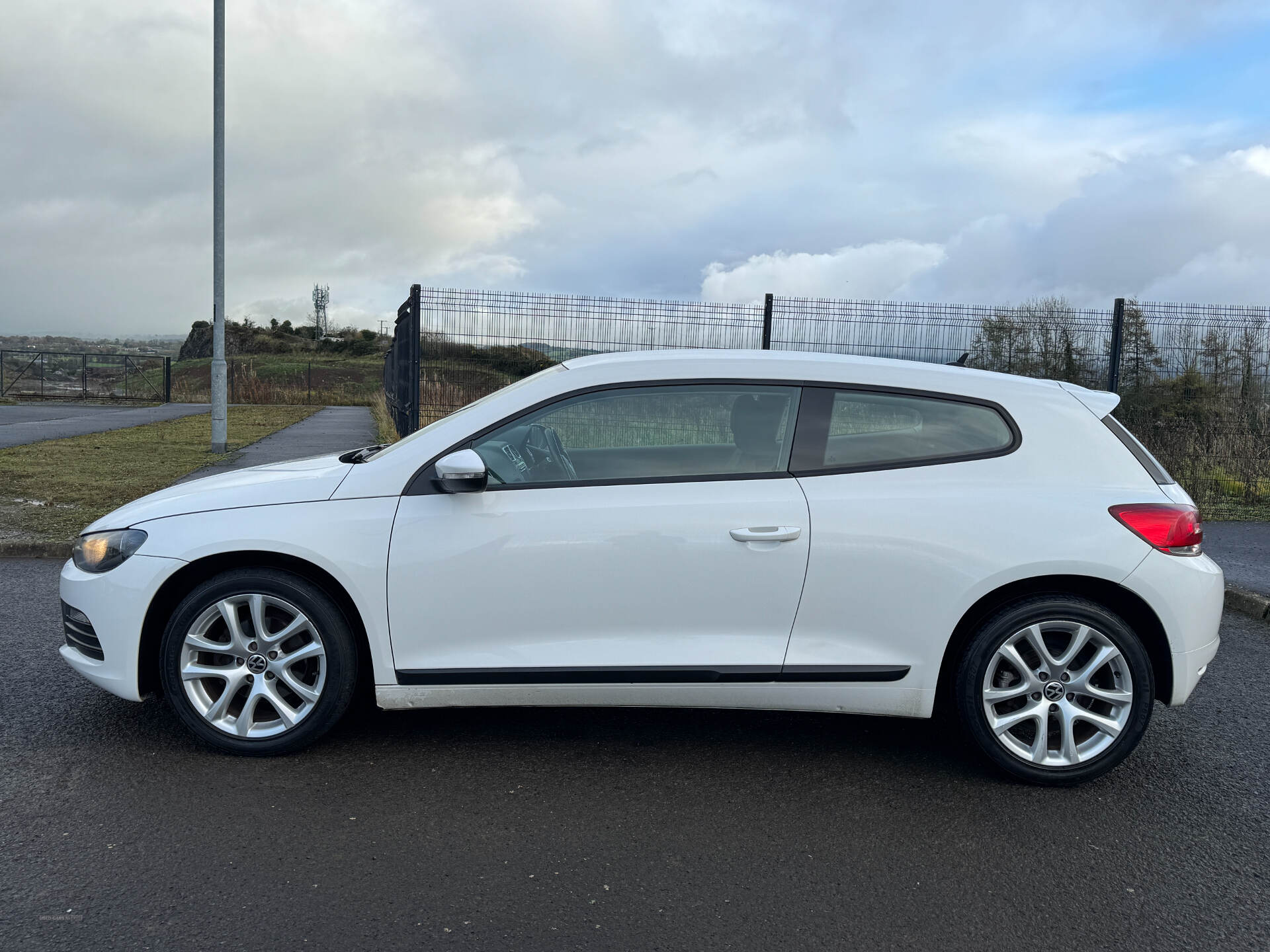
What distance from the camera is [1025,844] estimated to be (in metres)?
3.27

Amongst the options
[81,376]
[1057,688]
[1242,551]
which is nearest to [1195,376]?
[1242,551]

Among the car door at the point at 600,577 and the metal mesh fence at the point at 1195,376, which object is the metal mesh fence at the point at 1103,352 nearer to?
the metal mesh fence at the point at 1195,376

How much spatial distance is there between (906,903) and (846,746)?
1224 mm

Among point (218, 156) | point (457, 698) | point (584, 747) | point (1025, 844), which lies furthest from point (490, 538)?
point (218, 156)

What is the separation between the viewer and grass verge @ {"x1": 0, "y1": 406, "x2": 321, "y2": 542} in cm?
880

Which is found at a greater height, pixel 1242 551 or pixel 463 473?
pixel 463 473

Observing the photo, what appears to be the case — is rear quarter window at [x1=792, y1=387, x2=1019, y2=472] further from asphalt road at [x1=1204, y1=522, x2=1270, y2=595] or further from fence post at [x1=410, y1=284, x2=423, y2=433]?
fence post at [x1=410, y1=284, x2=423, y2=433]

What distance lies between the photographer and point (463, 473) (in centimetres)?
354

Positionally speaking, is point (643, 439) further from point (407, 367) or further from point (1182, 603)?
point (407, 367)

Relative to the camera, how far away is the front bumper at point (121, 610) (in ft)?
12.3

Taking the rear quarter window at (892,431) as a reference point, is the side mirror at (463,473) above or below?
below

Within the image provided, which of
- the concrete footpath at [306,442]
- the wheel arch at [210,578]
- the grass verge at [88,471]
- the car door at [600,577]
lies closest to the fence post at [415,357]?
the concrete footpath at [306,442]

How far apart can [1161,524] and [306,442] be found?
51.4ft

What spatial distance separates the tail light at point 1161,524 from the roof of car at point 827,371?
42 cm
